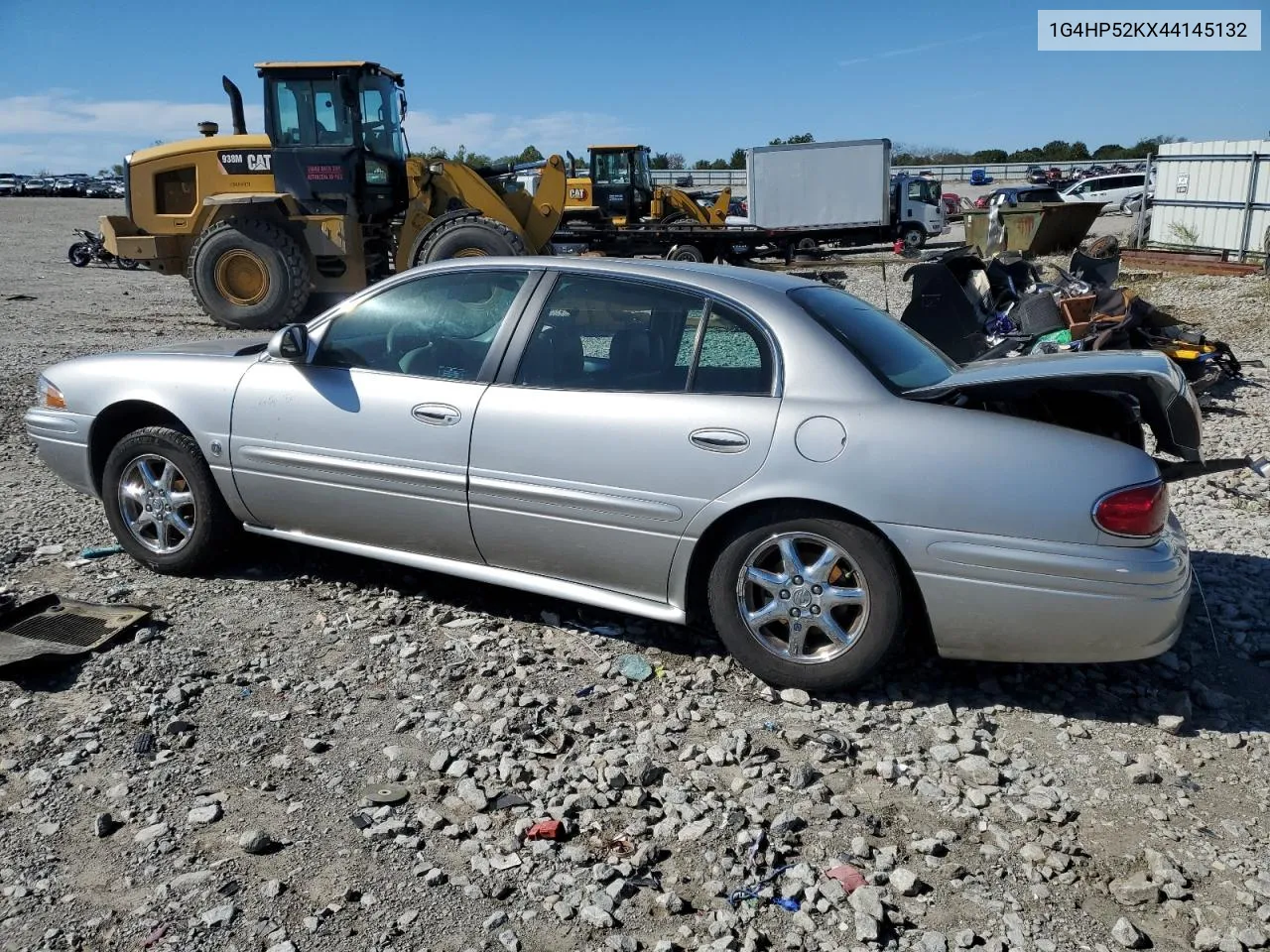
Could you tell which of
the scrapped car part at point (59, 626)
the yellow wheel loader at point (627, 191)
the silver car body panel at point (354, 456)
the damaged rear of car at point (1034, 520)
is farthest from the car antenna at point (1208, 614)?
the yellow wheel loader at point (627, 191)

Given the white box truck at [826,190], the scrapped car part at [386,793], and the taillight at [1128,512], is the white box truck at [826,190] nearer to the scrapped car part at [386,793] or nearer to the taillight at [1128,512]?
the taillight at [1128,512]

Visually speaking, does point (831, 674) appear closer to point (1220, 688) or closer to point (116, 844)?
point (1220, 688)

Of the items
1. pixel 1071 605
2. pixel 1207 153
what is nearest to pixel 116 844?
pixel 1071 605

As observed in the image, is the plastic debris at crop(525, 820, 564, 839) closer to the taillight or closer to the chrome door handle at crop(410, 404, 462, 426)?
the chrome door handle at crop(410, 404, 462, 426)

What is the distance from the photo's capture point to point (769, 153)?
29500 millimetres

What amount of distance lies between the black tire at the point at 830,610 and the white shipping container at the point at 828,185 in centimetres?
2640

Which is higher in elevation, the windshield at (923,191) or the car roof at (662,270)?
the windshield at (923,191)

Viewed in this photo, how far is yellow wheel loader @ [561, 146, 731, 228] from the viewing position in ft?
84.1

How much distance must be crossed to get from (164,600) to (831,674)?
2.90 metres

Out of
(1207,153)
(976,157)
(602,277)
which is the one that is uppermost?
(976,157)

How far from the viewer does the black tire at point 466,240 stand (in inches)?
533

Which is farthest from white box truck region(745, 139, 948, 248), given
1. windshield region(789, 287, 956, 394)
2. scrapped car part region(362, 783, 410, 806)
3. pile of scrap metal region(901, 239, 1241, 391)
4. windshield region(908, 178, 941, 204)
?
scrapped car part region(362, 783, 410, 806)

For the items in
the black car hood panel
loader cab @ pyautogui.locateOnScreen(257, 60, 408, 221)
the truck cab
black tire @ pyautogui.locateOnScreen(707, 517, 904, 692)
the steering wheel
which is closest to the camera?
black tire @ pyautogui.locateOnScreen(707, 517, 904, 692)

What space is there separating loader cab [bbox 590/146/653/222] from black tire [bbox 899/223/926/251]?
7928 millimetres
